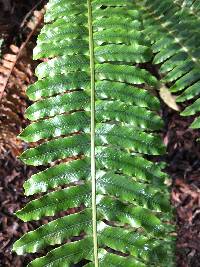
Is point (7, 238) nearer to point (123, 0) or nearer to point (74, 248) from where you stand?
point (74, 248)

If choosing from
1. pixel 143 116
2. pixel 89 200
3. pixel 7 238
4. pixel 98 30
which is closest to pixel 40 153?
pixel 89 200

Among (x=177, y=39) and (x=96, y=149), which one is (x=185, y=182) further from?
(x=96, y=149)

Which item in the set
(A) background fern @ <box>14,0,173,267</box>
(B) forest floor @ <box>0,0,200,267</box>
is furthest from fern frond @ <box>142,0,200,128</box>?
(B) forest floor @ <box>0,0,200,267</box>

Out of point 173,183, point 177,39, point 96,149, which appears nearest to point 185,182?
point 173,183

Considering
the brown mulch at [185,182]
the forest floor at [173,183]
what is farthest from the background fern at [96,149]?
the brown mulch at [185,182]

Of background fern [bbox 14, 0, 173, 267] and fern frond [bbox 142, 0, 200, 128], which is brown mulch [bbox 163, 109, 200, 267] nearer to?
fern frond [bbox 142, 0, 200, 128]

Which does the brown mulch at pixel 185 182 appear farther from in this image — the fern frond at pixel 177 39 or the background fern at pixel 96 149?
the background fern at pixel 96 149

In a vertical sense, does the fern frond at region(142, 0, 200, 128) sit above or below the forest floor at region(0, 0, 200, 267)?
above
